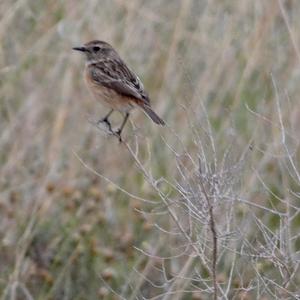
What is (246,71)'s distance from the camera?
7.34m

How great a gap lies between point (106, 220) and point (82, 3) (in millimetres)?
1780

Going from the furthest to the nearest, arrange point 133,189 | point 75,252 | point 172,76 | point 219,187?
point 172,76 < point 133,189 < point 75,252 < point 219,187

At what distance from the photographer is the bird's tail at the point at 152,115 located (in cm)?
568

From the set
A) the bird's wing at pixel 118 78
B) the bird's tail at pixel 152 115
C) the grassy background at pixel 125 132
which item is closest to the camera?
the bird's tail at pixel 152 115

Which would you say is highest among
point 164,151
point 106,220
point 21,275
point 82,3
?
point 82,3

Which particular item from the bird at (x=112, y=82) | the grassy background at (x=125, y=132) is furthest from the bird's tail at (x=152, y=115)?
the grassy background at (x=125, y=132)

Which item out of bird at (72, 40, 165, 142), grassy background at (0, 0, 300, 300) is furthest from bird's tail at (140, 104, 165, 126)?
grassy background at (0, 0, 300, 300)

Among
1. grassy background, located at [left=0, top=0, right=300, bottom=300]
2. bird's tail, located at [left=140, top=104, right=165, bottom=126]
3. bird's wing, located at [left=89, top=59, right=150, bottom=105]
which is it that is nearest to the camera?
bird's tail, located at [left=140, top=104, right=165, bottom=126]

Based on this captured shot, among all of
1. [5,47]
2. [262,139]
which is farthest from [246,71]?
[5,47]

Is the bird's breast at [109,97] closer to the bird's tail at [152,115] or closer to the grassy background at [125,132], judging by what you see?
the bird's tail at [152,115]

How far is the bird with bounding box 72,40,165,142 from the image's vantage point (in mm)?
6020

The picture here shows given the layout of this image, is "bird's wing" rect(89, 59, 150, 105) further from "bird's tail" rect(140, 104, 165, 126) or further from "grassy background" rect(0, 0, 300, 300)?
"grassy background" rect(0, 0, 300, 300)

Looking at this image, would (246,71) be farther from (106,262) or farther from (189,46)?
(106,262)

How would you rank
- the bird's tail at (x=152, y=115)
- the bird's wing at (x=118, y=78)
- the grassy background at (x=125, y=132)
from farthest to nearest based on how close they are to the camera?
the grassy background at (x=125, y=132) < the bird's wing at (x=118, y=78) < the bird's tail at (x=152, y=115)
